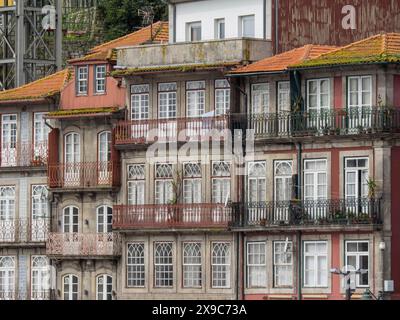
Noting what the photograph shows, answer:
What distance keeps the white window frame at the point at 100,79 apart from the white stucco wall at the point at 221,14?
3414 millimetres

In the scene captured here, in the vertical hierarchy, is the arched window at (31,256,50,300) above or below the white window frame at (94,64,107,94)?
below

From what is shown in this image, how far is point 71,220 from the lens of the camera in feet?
205

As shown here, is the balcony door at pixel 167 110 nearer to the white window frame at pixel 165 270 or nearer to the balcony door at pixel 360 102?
the white window frame at pixel 165 270

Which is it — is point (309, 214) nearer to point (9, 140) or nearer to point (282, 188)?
point (282, 188)

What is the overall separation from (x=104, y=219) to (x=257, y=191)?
7.92 metres

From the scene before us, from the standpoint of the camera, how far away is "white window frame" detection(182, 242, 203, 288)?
57000mm

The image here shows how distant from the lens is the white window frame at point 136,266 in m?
58.7

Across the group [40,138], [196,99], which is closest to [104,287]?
[40,138]

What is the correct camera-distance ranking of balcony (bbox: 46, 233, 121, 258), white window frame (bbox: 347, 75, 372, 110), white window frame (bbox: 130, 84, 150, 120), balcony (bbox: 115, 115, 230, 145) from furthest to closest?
balcony (bbox: 46, 233, 121, 258), white window frame (bbox: 130, 84, 150, 120), balcony (bbox: 115, 115, 230, 145), white window frame (bbox: 347, 75, 372, 110)

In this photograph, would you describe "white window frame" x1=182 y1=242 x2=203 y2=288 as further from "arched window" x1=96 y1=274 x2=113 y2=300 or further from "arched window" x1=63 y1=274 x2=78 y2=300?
"arched window" x1=63 y1=274 x2=78 y2=300

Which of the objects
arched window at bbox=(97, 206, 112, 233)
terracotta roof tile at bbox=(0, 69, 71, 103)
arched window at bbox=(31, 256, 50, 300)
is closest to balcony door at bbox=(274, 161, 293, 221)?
arched window at bbox=(97, 206, 112, 233)

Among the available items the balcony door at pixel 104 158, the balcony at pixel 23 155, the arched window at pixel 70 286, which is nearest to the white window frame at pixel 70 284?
the arched window at pixel 70 286

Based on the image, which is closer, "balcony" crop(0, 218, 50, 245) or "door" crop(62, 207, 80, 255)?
"door" crop(62, 207, 80, 255)
